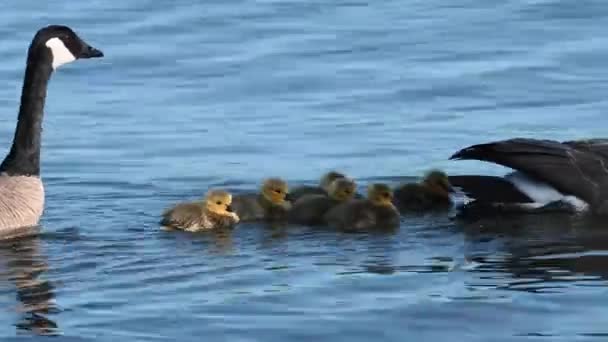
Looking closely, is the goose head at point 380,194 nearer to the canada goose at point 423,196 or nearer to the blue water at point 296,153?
the blue water at point 296,153

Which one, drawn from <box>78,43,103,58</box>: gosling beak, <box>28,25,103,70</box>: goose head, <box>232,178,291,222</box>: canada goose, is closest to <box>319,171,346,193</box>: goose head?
<box>232,178,291,222</box>: canada goose

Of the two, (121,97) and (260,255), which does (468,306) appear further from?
(121,97)

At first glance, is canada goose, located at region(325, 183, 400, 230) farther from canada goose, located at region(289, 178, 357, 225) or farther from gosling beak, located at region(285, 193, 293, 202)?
gosling beak, located at region(285, 193, 293, 202)

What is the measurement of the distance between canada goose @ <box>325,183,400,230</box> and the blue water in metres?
0.11

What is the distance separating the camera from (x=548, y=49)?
696 inches

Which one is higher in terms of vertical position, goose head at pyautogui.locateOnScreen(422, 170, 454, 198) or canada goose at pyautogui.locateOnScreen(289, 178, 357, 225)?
goose head at pyautogui.locateOnScreen(422, 170, 454, 198)

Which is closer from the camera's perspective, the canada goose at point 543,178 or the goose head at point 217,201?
the goose head at point 217,201

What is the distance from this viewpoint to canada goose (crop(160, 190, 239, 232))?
11.7 metres

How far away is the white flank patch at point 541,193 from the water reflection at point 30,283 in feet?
10.4

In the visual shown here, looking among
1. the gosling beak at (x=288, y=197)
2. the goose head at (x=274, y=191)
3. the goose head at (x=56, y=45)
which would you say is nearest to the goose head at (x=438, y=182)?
the gosling beak at (x=288, y=197)

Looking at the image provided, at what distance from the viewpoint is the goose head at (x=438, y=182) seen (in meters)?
12.6

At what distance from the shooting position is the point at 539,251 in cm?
1123

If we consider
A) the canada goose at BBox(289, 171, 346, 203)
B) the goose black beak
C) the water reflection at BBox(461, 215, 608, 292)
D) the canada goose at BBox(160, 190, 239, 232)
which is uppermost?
the goose black beak

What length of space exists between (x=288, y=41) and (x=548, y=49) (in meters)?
2.56
